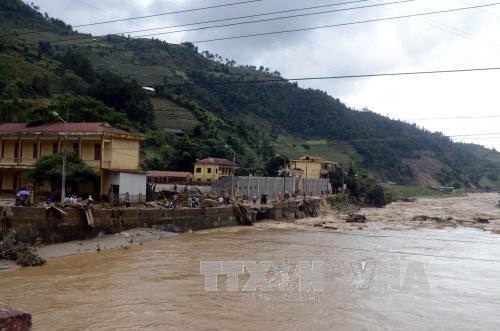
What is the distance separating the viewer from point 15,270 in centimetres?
1884

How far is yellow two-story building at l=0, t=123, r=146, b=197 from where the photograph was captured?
115 feet

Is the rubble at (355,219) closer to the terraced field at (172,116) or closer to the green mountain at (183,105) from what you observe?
the green mountain at (183,105)

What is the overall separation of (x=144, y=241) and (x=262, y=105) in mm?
117361

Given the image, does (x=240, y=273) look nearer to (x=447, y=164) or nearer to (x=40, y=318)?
(x=40, y=318)

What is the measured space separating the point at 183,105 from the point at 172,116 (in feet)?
24.3

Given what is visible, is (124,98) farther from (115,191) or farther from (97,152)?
(115,191)

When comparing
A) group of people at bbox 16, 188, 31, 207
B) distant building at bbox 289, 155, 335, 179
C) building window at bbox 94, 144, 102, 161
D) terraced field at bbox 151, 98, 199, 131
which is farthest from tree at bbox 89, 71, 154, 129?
group of people at bbox 16, 188, 31, 207

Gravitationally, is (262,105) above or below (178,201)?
above

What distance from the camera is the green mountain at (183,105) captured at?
62656 millimetres

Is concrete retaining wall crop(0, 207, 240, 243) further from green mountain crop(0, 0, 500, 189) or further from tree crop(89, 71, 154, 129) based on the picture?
tree crop(89, 71, 154, 129)

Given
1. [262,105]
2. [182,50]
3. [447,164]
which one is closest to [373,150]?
[262,105]

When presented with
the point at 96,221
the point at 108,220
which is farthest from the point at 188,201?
the point at 96,221

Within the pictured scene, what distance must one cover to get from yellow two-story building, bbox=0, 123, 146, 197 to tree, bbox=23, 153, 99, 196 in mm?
1346

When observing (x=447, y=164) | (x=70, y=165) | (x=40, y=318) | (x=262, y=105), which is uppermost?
(x=262, y=105)
